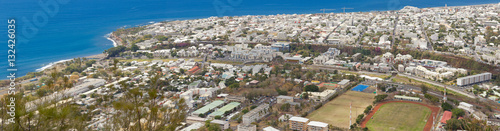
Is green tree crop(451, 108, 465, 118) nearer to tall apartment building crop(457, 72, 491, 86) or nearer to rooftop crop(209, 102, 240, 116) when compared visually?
tall apartment building crop(457, 72, 491, 86)

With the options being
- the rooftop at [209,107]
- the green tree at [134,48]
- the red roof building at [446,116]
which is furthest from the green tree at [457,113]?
the green tree at [134,48]

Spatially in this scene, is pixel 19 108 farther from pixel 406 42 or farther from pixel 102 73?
pixel 406 42

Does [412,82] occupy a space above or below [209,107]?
above

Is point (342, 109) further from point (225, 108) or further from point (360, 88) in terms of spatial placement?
point (225, 108)

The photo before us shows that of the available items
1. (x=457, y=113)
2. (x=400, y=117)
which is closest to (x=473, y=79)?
(x=457, y=113)

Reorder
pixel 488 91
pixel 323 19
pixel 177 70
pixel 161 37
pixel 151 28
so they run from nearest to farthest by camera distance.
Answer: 1. pixel 488 91
2. pixel 177 70
3. pixel 161 37
4. pixel 151 28
5. pixel 323 19

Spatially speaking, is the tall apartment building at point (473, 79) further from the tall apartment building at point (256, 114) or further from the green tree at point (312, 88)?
the tall apartment building at point (256, 114)

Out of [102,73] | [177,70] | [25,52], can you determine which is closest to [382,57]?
[177,70]
